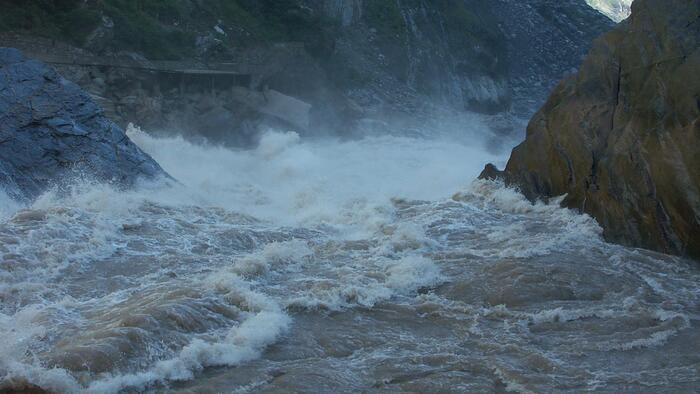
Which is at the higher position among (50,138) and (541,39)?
(541,39)

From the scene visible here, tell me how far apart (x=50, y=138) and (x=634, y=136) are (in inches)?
428

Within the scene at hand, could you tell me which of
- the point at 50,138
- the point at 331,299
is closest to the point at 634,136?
the point at 331,299

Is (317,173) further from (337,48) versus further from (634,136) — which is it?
(337,48)

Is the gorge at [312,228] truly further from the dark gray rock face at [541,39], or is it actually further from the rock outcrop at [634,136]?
the dark gray rock face at [541,39]

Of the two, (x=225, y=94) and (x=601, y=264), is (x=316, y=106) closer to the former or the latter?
(x=225, y=94)

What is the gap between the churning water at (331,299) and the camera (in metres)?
8.44

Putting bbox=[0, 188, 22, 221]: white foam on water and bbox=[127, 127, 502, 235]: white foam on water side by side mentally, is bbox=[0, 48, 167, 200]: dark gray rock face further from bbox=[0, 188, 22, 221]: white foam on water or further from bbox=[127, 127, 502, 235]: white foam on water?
bbox=[127, 127, 502, 235]: white foam on water

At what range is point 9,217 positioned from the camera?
13359 millimetres

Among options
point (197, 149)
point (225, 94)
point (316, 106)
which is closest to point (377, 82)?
point (316, 106)

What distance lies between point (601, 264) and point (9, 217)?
9.06 m

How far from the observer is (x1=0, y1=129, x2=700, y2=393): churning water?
8.44 metres

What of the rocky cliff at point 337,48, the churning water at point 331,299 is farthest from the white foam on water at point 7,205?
the rocky cliff at point 337,48

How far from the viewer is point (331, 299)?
1068 cm

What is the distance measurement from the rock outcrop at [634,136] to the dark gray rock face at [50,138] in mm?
8249
